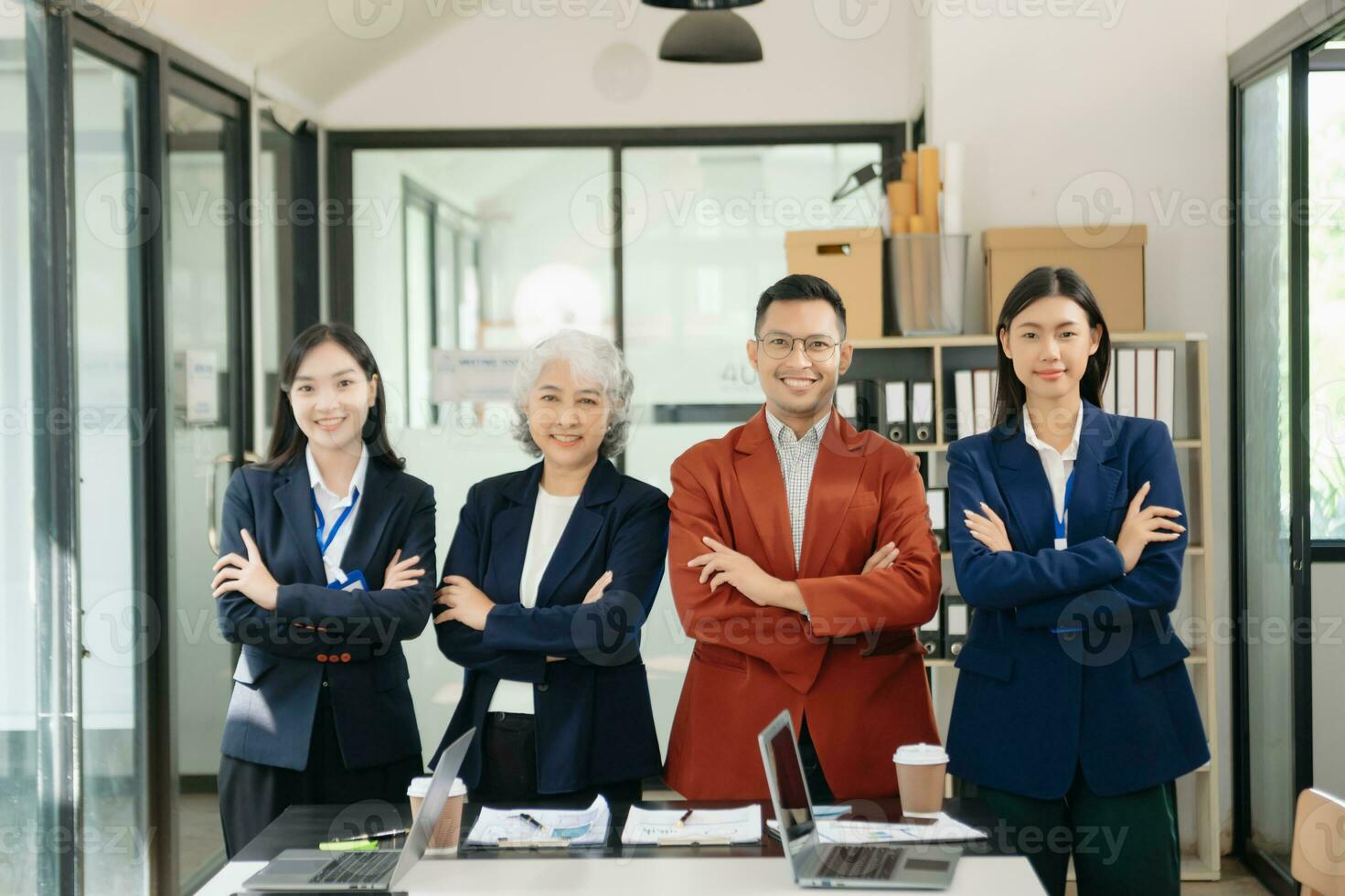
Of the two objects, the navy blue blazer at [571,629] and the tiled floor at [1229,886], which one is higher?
the navy blue blazer at [571,629]

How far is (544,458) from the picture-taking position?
2850 mm

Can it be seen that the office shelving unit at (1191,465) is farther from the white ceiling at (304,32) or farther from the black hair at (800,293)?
the white ceiling at (304,32)

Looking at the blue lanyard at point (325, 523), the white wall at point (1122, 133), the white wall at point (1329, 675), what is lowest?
the white wall at point (1329, 675)

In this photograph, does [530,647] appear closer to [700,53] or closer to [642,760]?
[642,760]

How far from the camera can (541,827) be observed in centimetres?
219

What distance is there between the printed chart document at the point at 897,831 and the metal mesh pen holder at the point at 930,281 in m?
2.17

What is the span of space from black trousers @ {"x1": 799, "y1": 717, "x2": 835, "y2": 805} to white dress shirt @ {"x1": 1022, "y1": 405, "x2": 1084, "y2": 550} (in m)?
0.66

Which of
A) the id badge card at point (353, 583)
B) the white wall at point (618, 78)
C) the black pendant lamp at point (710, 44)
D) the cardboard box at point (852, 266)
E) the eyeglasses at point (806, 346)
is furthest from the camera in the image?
the white wall at point (618, 78)

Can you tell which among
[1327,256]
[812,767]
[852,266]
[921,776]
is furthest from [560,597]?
[1327,256]

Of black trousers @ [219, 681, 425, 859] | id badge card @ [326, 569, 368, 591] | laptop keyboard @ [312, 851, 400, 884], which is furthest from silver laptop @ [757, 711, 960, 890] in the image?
id badge card @ [326, 569, 368, 591]

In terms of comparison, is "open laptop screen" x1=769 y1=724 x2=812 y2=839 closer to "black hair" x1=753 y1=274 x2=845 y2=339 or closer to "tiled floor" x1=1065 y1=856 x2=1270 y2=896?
"black hair" x1=753 y1=274 x2=845 y2=339

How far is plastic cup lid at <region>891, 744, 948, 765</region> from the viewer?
221cm

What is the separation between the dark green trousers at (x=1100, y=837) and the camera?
7.60 ft

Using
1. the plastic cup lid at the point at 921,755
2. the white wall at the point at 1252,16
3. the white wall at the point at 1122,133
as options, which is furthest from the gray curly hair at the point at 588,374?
the white wall at the point at 1252,16
